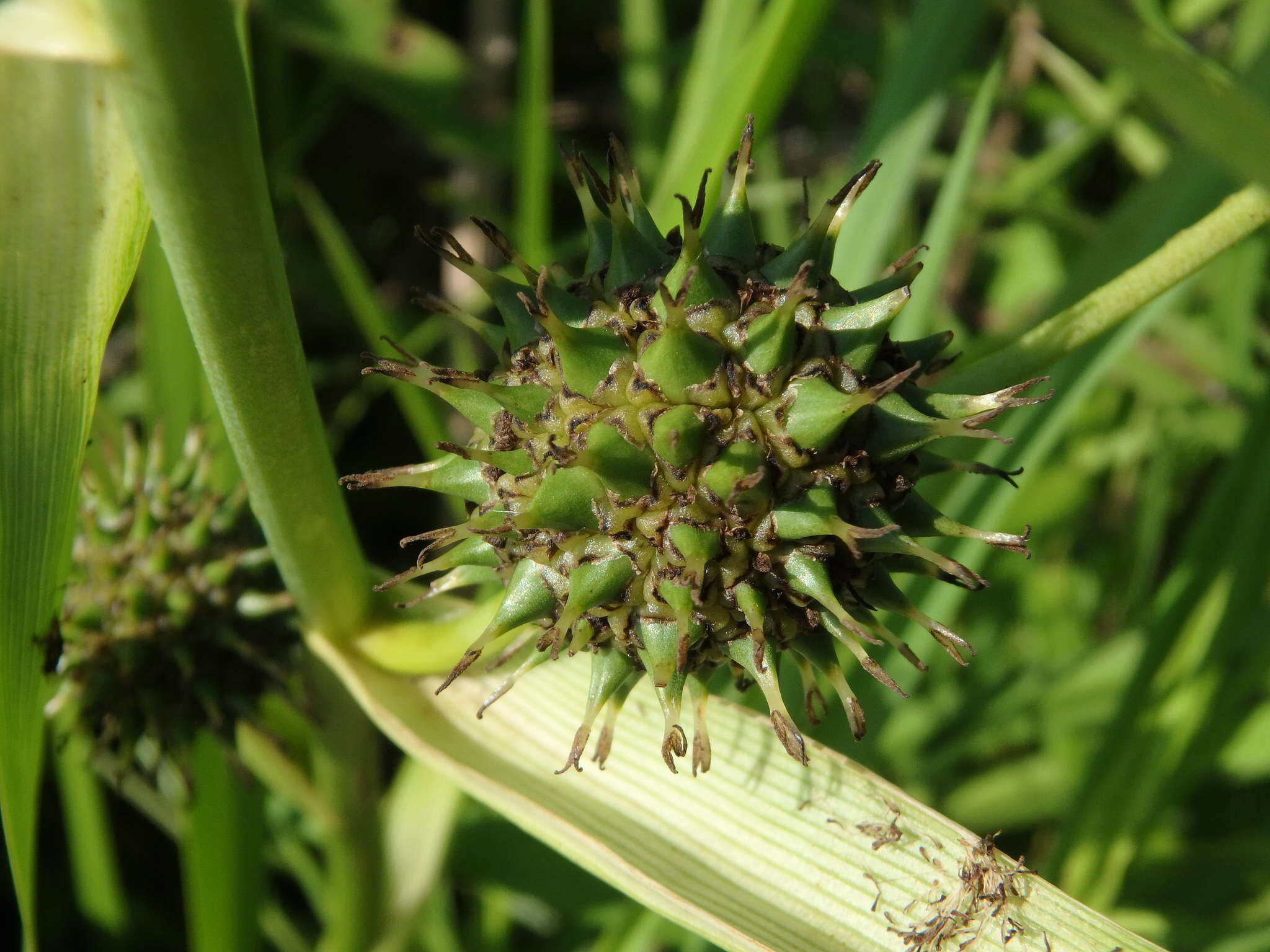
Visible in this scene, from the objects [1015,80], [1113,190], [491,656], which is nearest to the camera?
[491,656]

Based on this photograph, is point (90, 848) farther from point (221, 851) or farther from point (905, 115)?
point (905, 115)

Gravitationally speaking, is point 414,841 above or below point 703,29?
below

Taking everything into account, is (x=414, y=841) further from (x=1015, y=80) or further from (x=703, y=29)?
(x=1015, y=80)

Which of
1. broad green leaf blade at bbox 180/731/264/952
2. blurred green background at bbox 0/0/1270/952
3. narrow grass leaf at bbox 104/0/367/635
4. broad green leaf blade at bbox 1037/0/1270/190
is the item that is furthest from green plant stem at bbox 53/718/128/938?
broad green leaf blade at bbox 1037/0/1270/190

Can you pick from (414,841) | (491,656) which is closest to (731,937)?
(491,656)

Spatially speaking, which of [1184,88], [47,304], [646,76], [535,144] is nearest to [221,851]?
[47,304]

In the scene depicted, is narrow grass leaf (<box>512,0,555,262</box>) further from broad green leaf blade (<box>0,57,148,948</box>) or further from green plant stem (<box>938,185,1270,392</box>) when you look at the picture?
broad green leaf blade (<box>0,57,148,948</box>)

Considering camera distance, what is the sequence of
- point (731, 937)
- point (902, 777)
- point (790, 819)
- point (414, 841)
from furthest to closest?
point (902, 777) → point (414, 841) → point (790, 819) → point (731, 937)
